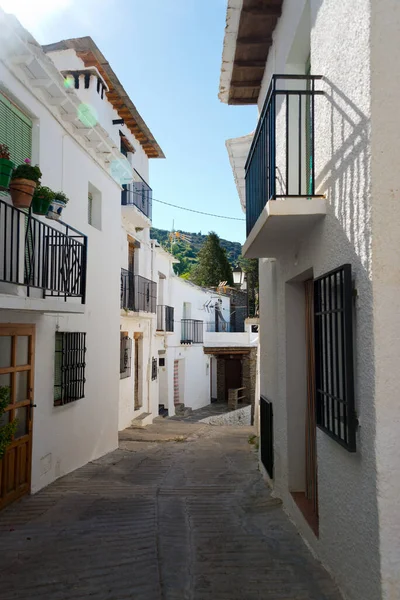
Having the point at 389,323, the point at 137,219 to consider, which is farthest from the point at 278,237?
the point at 137,219

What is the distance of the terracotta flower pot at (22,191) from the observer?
584 cm

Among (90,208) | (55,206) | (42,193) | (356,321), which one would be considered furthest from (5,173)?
(90,208)

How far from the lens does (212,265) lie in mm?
41688

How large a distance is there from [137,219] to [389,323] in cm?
1322

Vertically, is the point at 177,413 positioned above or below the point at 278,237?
below

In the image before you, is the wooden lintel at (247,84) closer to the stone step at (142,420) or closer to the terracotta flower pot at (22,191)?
the terracotta flower pot at (22,191)

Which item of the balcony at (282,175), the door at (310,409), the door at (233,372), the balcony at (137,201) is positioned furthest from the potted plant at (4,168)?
the door at (233,372)

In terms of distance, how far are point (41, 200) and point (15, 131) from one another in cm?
104

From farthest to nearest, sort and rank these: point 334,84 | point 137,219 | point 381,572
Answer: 1. point 137,219
2. point 334,84
3. point 381,572

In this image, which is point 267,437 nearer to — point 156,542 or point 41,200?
point 156,542

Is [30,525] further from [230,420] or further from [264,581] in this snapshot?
[230,420]

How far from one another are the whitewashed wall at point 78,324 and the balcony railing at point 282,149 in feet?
10.1

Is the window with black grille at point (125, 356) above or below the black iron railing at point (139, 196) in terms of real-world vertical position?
below

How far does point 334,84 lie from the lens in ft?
12.8
